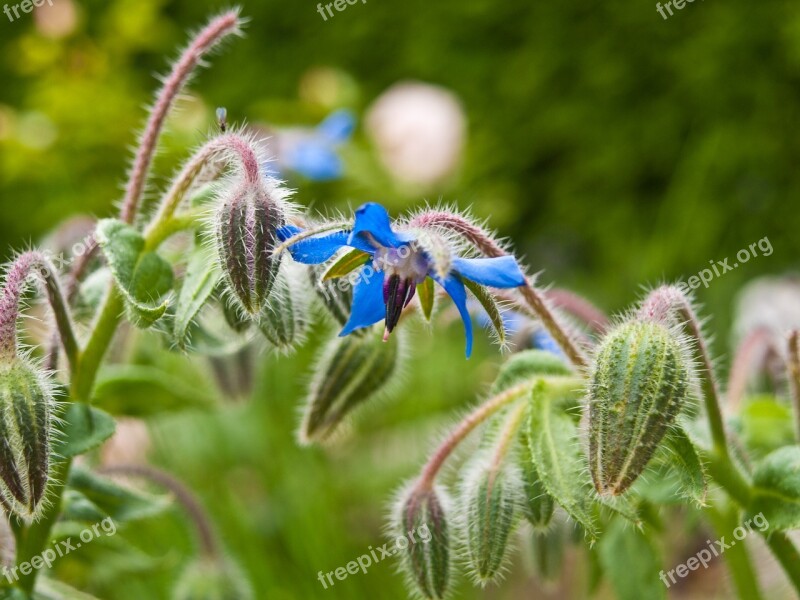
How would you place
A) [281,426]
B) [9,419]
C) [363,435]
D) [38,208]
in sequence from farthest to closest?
[38,208]
[363,435]
[281,426]
[9,419]

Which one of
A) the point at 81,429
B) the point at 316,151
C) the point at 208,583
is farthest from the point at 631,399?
the point at 316,151

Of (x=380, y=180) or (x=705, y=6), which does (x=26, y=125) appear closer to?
(x=380, y=180)

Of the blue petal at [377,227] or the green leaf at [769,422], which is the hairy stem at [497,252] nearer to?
the blue petal at [377,227]

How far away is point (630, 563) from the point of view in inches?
48.2

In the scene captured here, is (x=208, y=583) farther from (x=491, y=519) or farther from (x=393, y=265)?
(x=393, y=265)

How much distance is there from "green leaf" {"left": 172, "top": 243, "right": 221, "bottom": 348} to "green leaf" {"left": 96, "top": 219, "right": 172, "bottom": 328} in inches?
0.9

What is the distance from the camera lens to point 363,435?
3.32m

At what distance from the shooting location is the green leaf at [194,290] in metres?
0.96

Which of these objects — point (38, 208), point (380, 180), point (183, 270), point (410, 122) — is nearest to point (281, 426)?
point (380, 180)

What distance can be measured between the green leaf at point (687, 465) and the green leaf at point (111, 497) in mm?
586

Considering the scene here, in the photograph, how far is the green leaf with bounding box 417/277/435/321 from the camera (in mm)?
1001

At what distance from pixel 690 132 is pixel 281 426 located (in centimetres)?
253

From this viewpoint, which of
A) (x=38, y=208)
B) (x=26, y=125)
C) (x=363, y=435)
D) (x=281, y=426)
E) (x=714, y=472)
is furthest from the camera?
(x=38, y=208)

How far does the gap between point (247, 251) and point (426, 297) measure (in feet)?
0.58
